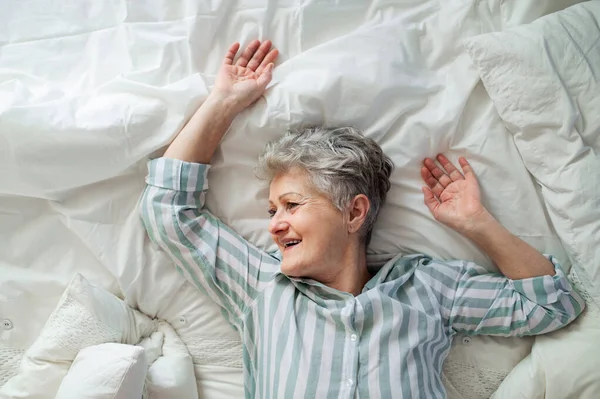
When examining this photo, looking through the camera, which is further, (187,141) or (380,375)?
(187,141)

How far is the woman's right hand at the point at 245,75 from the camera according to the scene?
154cm

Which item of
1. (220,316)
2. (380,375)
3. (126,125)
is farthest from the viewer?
(220,316)

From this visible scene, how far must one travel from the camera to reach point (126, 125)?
149 centimetres

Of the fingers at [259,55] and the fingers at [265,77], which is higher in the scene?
the fingers at [259,55]

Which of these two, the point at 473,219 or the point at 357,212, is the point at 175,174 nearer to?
the point at 357,212

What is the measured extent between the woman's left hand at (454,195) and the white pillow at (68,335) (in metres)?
0.91

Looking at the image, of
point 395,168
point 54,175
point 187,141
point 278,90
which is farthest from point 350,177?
point 54,175

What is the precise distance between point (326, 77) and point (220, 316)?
74cm

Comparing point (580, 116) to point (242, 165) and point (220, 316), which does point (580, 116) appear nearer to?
point (242, 165)

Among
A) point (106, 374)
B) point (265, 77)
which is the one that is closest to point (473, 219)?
point (265, 77)

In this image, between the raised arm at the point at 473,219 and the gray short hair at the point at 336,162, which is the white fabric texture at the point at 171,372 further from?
the raised arm at the point at 473,219

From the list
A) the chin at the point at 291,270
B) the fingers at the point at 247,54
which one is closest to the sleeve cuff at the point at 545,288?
the chin at the point at 291,270

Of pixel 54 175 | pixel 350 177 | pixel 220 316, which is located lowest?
pixel 220 316

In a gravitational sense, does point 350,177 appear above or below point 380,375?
above
